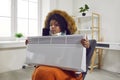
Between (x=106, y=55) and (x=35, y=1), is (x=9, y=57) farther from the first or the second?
(x=106, y=55)

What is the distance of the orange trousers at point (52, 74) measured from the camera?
4.54ft

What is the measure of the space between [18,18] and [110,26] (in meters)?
2.21

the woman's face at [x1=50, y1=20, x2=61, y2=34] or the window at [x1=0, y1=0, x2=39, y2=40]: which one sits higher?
the window at [x1=0, y1=0, x2=39, y2=40]

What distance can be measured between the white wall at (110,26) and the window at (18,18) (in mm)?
1649

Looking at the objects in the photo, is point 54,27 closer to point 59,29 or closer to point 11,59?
point 59,29

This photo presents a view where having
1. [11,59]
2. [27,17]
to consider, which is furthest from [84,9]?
[11,59]

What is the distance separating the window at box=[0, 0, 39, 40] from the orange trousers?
7.89ft

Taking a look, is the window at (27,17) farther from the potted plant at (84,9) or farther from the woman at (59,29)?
the woman at (59,29)

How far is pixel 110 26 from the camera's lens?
3447 millimetres

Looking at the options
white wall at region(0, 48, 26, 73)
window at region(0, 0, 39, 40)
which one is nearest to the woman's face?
white wall at region(0, 48, 26, 73)

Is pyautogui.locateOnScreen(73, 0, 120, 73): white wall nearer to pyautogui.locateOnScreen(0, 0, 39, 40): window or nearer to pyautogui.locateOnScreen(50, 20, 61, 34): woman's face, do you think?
pyautogui.locateOnScreen(0, 0, 39, 40): window

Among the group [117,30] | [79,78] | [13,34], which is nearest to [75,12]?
[117,30]

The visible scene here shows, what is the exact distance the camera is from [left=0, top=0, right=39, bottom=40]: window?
11.8 feet

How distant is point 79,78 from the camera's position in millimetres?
1549
